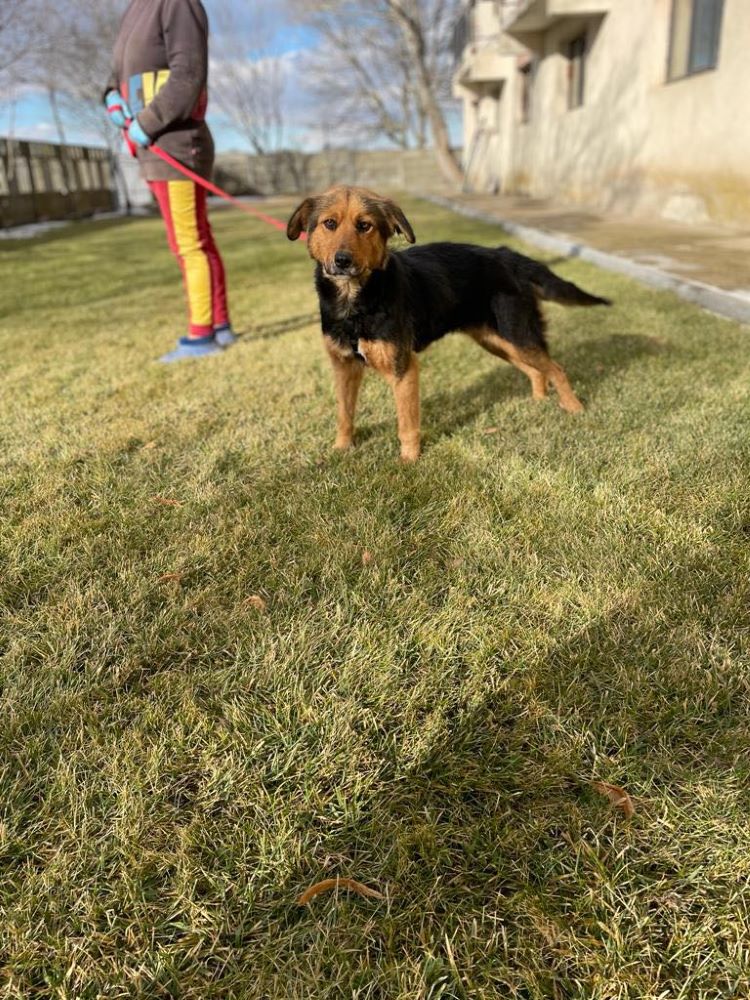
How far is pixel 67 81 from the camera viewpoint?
33.7 meters

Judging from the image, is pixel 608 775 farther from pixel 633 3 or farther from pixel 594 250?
pixel 633 3

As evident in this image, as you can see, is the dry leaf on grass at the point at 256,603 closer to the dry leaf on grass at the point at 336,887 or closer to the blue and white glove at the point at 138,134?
the dry leaf on grass at the point at 336,887

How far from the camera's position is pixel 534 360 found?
11.0 feet

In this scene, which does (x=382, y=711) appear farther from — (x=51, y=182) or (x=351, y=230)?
(x=51, y=182)

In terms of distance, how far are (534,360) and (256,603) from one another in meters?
2.14

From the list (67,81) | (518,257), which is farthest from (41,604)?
(67,81)

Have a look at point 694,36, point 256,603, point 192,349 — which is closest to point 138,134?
point 192,349

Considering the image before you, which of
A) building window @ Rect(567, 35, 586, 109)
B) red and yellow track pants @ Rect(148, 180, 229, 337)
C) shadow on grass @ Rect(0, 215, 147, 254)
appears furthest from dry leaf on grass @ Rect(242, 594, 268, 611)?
building window @ Rect(567, 35, 586, 109)

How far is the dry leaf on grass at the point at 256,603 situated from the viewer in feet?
6.34

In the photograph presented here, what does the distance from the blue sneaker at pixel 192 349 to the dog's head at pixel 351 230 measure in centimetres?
239

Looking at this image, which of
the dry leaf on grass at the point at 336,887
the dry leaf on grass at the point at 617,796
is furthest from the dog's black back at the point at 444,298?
the dry leaf on grass at the point at 336,887

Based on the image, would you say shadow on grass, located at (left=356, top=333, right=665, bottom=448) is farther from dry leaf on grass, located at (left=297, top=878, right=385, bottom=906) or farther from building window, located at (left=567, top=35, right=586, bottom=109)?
building window, located at (left=567, top=35, right=586, bottom=109)

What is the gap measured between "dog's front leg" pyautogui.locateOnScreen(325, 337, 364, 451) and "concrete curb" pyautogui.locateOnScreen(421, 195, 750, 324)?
361cm

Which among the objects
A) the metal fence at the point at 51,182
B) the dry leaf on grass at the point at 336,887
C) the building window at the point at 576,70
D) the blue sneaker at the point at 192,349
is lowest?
the dry leaf on grass at the point at 336,887
